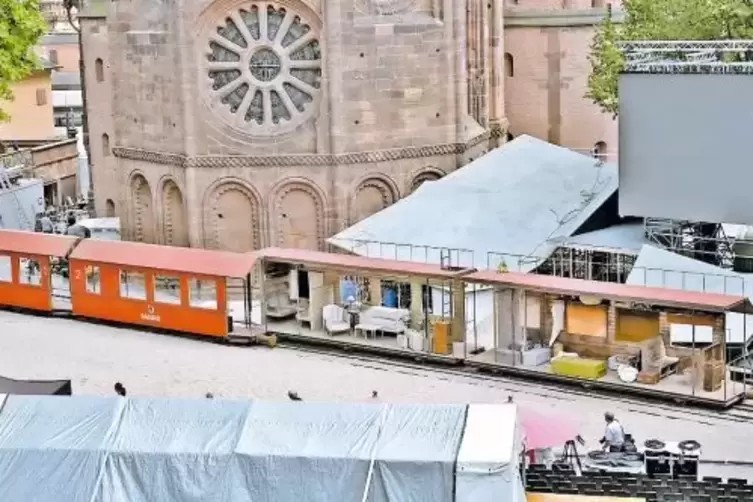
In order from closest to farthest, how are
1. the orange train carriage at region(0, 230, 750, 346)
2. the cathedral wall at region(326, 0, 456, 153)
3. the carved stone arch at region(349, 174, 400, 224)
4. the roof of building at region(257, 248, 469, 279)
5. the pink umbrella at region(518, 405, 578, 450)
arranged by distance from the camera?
the pink umbrella at region(518, 405, 578, 450)
the roof of building at region(257, 248, 469, 279)
the orange train carriage at region(0, 230, 750, 346)
the cathedral wall at region(326, 0, 456, 153)
the carved stone arch at region(349, 174, 400, 224)

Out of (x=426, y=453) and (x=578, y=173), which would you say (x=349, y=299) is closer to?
(x=578, y=173)

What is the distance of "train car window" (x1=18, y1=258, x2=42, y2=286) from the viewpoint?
44125mm

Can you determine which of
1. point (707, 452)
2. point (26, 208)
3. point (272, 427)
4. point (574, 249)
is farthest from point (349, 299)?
point (26, 208)

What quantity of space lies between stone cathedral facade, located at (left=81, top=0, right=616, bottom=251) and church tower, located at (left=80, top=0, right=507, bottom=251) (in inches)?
1.5

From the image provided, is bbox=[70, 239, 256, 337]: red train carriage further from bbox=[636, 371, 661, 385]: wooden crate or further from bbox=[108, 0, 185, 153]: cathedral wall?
bbox=[636, 371, 661, 385]: wooden crate

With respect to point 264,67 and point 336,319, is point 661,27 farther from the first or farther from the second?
point 336,319

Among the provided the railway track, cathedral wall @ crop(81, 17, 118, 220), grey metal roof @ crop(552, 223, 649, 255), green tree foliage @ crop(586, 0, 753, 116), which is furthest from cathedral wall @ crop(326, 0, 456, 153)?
cathedral wall @ crop(81, 17, 118, 220)

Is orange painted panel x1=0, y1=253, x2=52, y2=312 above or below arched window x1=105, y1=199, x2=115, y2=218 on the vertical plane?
below

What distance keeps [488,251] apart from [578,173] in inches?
219

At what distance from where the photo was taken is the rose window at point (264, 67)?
44125 millimetres

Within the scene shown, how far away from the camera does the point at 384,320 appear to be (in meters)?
38.6

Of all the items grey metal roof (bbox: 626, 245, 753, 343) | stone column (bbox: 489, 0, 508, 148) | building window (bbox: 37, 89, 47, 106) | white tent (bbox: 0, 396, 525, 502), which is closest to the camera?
white tent (bbox: 0, 396, 525, 502)

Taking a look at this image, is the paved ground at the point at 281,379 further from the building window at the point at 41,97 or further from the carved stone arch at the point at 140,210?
the building window at the point at 41,97

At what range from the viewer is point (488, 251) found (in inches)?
1591
